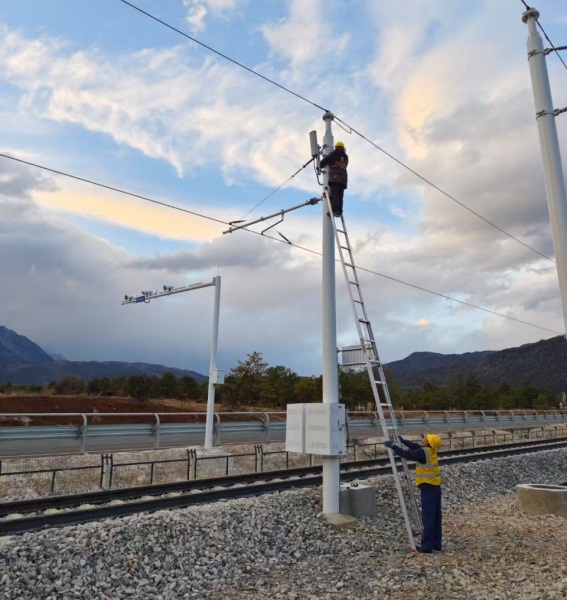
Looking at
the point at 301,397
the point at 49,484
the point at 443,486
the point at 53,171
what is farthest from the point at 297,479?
the point at 301,397

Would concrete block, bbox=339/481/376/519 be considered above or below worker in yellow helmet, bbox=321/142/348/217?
below

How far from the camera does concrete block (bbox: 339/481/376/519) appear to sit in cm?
946

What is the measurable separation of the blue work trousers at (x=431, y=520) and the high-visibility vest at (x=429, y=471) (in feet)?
0.35

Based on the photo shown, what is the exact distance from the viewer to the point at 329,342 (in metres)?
9.59

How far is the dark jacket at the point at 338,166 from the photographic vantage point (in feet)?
32.9

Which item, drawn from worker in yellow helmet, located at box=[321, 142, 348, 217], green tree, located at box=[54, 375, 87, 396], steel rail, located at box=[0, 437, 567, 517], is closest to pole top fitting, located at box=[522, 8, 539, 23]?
worker in yellow helmet, located at box=[321, 142, 348, 217]

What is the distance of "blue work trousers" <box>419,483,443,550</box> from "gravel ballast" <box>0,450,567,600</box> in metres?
0.25

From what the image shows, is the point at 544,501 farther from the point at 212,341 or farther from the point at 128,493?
the point at 212,341

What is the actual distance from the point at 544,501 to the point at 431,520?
4731 millimetres

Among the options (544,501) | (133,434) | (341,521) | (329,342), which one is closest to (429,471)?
(341,521)

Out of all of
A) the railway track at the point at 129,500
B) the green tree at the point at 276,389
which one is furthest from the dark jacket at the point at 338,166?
the green tree at the point at 276,389

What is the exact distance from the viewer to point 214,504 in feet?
29.3

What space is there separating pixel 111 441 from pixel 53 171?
9.53 meters

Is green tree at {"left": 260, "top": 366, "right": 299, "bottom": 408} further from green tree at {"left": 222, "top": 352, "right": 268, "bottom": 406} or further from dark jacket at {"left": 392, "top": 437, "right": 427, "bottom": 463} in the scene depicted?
dark jacket at {"left": 392, "top": 437, "right": 427, "bottom": 463}
